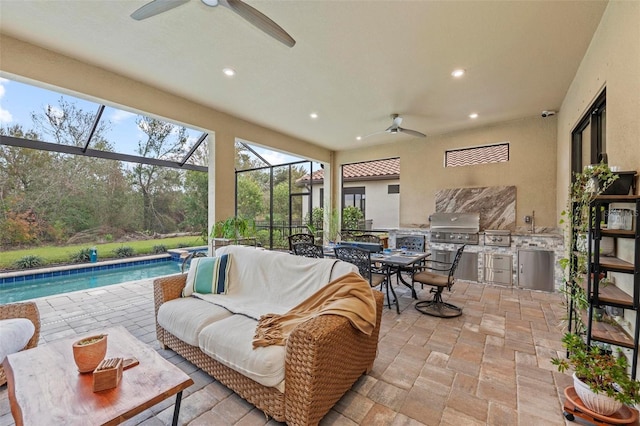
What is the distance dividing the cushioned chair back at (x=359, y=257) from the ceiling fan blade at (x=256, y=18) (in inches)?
91.7

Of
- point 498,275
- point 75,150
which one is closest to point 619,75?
point 498,275

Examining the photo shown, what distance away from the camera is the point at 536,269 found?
461 centimetres

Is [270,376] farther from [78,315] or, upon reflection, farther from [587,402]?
[78,315]

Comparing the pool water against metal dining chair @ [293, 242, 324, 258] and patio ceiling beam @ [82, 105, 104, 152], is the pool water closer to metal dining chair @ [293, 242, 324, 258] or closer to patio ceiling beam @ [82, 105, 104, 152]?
patio ceiling beam @ [82, 105, 104, 152]

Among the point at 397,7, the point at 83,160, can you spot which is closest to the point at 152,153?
the point at 83,160

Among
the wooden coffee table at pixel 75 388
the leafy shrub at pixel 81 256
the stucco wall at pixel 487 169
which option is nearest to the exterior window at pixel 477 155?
the stucco wall at pixel 487 169

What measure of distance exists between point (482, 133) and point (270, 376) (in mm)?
5971

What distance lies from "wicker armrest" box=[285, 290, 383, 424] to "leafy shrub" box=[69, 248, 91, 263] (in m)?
7.96

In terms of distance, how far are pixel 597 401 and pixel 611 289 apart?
0.82 m

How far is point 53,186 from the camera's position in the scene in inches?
248

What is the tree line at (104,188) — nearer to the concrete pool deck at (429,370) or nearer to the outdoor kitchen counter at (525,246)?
the concrete pool deck at (429,370)

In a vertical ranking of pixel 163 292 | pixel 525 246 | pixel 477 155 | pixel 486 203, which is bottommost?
pixel 163 292

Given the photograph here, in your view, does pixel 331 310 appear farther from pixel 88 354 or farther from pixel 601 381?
pixel 601 381

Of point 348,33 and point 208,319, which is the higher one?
point 348,33
